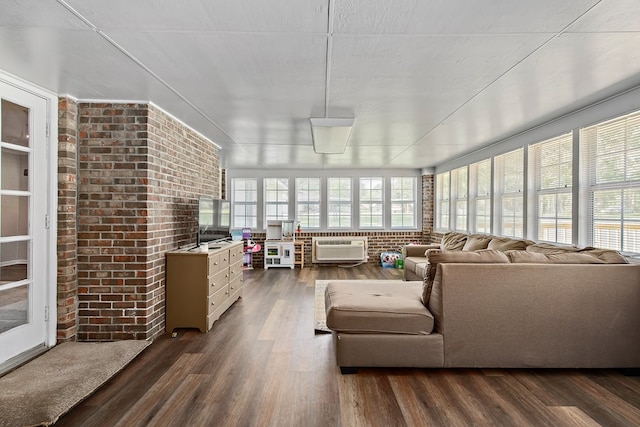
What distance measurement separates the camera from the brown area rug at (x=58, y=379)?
220cm

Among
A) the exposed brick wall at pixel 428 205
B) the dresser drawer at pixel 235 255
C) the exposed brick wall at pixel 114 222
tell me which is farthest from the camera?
the exposed brick wall at pixel 428 205

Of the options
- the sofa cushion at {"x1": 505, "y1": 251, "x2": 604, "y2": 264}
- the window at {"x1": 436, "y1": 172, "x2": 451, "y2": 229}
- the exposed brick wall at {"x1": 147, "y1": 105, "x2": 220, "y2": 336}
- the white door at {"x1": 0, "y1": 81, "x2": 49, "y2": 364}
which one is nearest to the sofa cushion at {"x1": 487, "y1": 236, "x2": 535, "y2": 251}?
the sofa cushion at {"x1": 505, "y1": 251, "x2": 604, "y2": 264}

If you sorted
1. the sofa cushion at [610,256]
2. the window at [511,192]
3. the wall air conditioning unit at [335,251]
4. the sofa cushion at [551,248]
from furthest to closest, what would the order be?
1. the wall air conditioning unit at [335,251]
2. the window at [511,192]
3. the sofa cushion at [551,248]
4. the sofa cushion at [610,256]

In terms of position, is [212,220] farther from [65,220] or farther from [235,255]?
[65,220]

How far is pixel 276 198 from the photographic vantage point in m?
8.86

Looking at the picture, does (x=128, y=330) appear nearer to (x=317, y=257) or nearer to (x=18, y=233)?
(x=18, y=233)

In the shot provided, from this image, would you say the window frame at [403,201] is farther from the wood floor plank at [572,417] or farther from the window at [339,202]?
the wood floor plank at [572,417]

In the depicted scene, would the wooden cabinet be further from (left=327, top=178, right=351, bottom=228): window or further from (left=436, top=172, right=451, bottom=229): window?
(left=436, top=172, right=451, bottom=229): window

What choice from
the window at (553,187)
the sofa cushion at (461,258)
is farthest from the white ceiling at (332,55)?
the sofa cushion at (461,258)

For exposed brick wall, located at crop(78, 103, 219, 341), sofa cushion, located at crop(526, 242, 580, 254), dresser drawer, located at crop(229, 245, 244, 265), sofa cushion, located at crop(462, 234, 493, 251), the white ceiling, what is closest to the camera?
the white ceiling

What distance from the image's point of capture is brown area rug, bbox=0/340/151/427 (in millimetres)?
2203

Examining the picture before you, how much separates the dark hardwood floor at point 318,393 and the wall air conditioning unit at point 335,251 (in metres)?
4.75

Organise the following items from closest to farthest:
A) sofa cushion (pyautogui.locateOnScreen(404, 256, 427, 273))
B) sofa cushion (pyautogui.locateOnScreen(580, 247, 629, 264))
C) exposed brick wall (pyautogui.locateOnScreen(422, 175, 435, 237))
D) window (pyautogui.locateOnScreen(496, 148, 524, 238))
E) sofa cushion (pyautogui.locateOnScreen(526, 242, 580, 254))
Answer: sofa cushion (pyautogui.locateOnScreen(580, 247, 629, 264)), sofa cushion (pyautogui.locateOnScreen(526, 242, 580, 254)), window (pyautogui.locateOnScreen(496, 148, 524, 238)), sofa cushion (pyautogui.locateOnScreen(404, 256, 427, 273)), exposed brick wall (pyautogui.locateOnScreen(422, 175, 435, 237))

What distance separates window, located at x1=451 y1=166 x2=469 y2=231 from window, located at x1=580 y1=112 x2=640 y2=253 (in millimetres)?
3008
